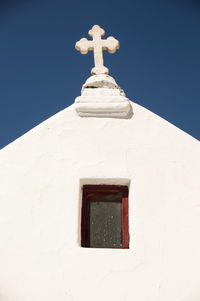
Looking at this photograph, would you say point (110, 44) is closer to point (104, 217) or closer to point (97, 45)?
point (97, 45)

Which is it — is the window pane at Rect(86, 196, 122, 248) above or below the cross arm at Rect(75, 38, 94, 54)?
below

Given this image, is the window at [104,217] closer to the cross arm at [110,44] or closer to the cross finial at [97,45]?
the cross finial at [97,45]

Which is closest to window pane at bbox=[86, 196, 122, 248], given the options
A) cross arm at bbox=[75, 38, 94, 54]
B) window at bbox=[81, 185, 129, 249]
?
window at bbox=[81, 185, 129, 249]

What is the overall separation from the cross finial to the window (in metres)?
1.63

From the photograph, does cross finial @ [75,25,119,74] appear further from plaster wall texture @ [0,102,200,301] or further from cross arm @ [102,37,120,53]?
plaster wall texture @ [0,102,200,301]

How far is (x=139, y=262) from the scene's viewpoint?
2.27m

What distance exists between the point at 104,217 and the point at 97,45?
6.89ft

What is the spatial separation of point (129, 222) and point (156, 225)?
232 mm

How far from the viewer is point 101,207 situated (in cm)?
273

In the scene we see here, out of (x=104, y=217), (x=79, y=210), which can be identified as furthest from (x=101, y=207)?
(x=79, y=210)

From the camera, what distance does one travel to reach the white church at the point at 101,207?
2197 millimetres

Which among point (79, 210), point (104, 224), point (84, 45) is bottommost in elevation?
point (104, 224)

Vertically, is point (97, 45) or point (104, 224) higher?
point (97, 45)

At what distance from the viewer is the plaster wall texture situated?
219 centimetres
